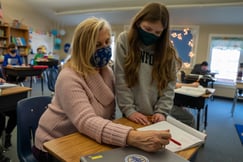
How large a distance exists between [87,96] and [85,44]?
0.24m

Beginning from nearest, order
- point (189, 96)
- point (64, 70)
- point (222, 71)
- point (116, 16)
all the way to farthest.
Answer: point (64, 70)
point (189, 96)
point (222, 71)
point (116, 16)

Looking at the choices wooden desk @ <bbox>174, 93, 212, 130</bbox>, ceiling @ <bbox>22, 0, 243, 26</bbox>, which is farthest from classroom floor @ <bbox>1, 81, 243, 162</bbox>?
ceiling @ <bbox>22, 0, 243, 26</bbox>

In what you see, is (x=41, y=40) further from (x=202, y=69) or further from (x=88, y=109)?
(x=88, y=109)

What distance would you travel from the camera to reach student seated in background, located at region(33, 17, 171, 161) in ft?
2.73

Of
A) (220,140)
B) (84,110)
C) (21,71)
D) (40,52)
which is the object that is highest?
(40,52)

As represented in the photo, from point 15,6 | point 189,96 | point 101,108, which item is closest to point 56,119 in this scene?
point 101,108

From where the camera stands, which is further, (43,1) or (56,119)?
(43,1)

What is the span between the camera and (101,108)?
1.00 m

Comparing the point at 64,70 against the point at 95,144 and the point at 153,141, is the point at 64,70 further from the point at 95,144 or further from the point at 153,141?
the point at 153,141

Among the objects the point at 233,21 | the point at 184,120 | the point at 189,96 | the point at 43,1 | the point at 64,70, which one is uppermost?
the point at 43,1

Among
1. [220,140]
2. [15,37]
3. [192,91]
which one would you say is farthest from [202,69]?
[15,37]

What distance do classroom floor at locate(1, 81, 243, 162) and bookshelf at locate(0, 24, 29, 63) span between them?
5.00 m

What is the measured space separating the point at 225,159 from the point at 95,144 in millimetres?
2250

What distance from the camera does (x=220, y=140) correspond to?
10.1 feet
